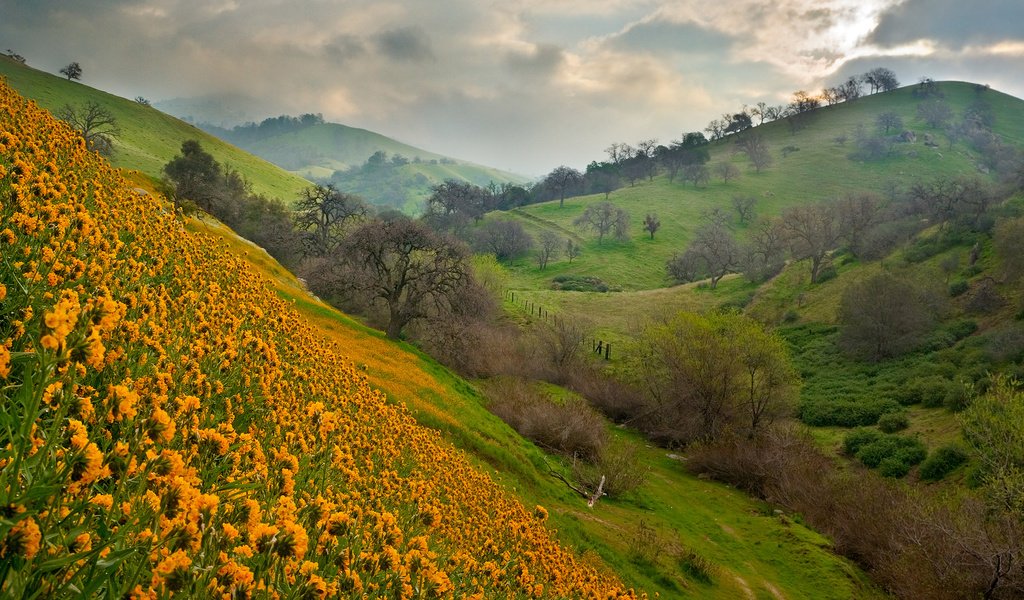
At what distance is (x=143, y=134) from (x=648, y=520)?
125097 millimetres

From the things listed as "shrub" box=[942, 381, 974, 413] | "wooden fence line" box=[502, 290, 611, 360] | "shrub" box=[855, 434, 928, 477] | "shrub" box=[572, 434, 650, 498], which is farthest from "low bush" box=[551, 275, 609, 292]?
"shrub" box=[572, 434, 650, 498]

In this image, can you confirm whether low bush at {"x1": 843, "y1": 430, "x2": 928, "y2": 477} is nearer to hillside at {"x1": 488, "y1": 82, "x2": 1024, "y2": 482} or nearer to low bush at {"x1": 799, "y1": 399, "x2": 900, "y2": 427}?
hillside at {"x1": 488, "y1": 82, "x2": 1024, "y2": 482}

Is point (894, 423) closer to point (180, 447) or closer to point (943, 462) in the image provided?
point (943, 462)

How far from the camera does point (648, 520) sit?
23.4 metres

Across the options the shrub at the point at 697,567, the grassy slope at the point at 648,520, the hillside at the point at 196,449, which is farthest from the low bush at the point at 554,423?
the hillside at the point at 196,449

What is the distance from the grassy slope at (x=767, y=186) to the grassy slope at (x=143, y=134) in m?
56.2

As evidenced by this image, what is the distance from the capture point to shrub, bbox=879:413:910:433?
3562 centimetres

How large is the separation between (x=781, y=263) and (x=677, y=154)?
8944 centimetres

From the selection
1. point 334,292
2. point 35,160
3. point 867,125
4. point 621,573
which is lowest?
point 621,573

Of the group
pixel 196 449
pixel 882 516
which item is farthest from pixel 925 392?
pixel 196 449

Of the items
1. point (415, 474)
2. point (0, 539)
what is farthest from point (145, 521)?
point (415, 474)

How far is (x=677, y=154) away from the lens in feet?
546

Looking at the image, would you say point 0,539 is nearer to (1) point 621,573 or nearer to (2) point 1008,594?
(1) point 621,573

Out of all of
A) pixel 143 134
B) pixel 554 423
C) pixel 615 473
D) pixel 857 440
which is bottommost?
pixel 615 473
